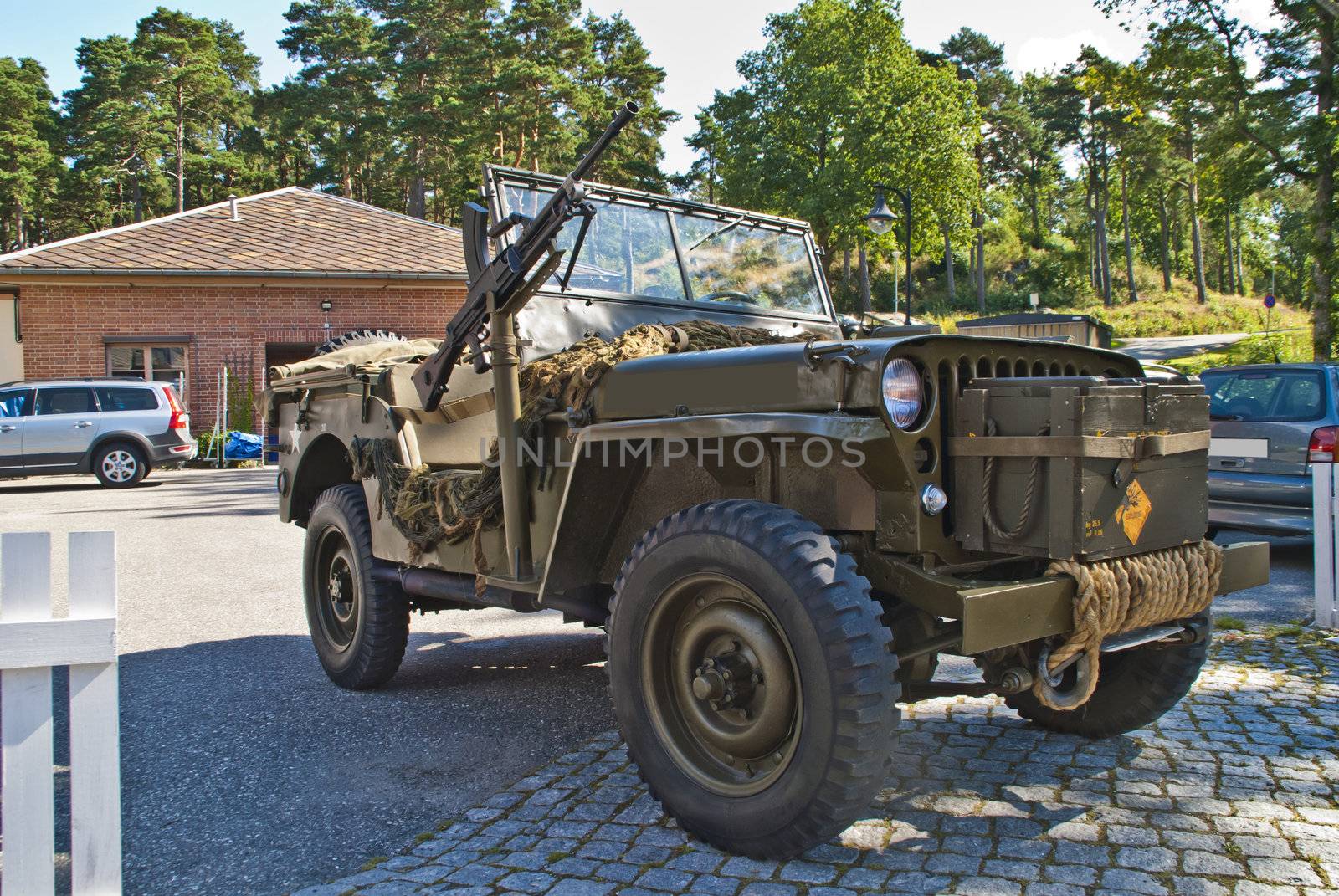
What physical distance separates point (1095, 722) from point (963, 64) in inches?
2388

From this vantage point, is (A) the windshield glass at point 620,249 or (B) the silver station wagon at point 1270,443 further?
(B) the silver station wagon at point 1270,443

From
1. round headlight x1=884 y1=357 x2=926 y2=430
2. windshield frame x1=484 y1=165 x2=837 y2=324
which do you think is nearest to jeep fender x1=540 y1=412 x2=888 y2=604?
round headlight x1=884 y1=357 x2=926 y2=430

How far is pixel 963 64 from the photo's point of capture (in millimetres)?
58188

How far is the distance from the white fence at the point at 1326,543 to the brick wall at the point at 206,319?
1734 centimetres

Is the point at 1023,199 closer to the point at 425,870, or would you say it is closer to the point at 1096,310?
the point at 1096,310

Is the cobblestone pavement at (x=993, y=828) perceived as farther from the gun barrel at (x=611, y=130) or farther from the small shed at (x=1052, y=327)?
the small shed at (x=1052, y=327)

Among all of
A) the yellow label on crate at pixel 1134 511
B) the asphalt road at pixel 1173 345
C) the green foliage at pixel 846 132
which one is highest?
the green foliage at pixel 846 132

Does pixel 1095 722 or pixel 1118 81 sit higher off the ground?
pixel 1118 81

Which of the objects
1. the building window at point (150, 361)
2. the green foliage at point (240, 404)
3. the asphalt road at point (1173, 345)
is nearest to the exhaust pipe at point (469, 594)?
the green foliage at point (240, 404)

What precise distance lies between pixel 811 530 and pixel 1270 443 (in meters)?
6.67

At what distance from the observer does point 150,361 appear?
20953 millimetres

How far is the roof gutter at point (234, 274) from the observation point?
19.6 meters

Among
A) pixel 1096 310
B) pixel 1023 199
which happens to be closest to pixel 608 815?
pixel 1096 310

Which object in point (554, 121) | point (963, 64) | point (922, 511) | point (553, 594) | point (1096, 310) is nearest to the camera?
point (922, 511)
